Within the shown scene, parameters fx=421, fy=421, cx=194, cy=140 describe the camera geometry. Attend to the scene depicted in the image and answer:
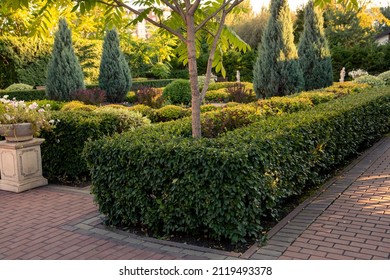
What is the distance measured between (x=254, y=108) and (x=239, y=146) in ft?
13.1

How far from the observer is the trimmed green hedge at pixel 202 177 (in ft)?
14.2

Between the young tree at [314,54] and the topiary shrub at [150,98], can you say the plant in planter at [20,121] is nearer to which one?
the topiary shrub at [150,98]

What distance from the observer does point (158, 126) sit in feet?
21.7

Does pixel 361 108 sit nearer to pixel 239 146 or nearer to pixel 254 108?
pixel 254 108

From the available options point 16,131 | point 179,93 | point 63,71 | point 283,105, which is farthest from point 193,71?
point 63,71

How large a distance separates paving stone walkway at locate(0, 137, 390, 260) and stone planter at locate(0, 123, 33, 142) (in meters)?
0.99

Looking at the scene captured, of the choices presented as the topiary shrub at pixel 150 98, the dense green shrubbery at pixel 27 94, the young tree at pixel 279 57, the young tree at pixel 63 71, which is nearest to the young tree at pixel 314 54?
the young tree at pixel 279 57


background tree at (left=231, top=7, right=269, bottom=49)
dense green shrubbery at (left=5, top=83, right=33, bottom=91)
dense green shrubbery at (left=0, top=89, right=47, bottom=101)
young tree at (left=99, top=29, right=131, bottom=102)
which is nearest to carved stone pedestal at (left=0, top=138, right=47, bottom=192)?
dense green shrubbery at (left=0, top=89, right=47, bottom=101)

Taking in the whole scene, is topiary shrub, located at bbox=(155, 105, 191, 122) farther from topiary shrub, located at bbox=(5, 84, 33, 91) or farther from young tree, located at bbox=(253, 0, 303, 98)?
topiary shrub, located at bbox=(5, 84, 33, 91)

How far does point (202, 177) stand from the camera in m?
4.37

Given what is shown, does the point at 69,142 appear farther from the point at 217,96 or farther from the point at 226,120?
the point at 217,96

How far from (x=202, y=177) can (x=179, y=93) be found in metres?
13.9

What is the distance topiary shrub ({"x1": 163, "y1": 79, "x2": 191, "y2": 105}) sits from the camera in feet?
58.9

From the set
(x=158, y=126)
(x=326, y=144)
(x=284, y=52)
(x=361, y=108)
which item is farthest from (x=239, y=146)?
(x=284, y=52)
